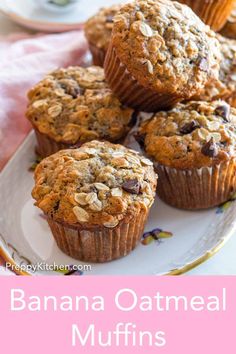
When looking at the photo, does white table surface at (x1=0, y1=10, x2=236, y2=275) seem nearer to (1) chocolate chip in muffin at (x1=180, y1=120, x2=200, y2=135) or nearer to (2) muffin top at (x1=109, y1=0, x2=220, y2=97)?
(1) chocolate chip in muffin at (x1=180, y1=120, x2=200, y2=135)

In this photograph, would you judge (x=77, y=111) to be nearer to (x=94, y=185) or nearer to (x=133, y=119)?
(x=133, y=119)

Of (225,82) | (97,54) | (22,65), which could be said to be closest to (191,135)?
(225,82)

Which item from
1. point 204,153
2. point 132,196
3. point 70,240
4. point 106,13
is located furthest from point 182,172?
point 106,13

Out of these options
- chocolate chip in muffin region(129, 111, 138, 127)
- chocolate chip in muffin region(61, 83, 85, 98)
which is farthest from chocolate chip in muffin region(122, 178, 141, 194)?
chocolate chip in muffin region(61, 83, 85, 98)

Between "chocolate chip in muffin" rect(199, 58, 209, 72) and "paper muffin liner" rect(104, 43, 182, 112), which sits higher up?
"chocolate chip in muffin" rect(199, 58, 209, 72)

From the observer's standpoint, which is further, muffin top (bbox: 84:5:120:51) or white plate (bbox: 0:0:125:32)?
white plate (bbox: 0:0:125:32)

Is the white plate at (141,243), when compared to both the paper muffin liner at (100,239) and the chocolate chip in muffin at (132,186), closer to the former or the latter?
the paper muffin liner at (100,239)
